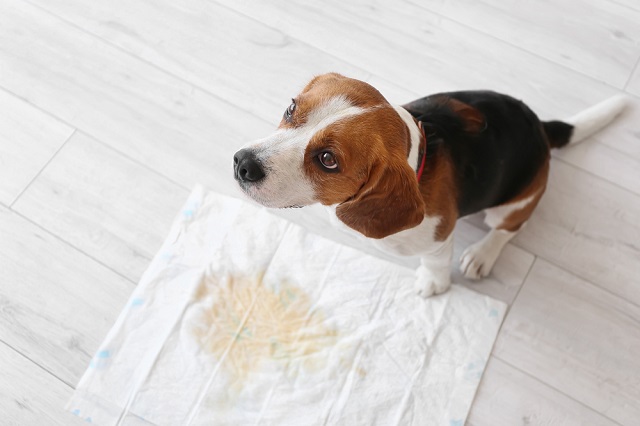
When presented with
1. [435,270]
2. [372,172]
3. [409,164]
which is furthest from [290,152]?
[435,270]

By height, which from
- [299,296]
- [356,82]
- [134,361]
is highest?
[356,82]

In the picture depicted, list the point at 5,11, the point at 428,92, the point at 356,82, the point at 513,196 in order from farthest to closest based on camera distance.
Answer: the point at 5,11, the point at 428,92, the point at 513,196, the point at 356,82

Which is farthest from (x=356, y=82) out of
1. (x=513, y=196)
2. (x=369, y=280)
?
(x=369, y=280)

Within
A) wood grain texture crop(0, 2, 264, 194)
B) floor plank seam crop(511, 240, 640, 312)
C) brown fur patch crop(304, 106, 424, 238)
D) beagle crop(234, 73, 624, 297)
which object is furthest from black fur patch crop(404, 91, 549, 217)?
wood grain texture crop(0, 2, 264, 194)

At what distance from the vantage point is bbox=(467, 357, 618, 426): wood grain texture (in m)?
2.03

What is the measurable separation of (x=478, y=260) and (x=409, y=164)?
78cm

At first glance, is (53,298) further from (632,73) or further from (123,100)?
(632,73)

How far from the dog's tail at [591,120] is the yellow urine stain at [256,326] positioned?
1.07 m

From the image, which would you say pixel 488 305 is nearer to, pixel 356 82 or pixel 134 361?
pixel 356 82

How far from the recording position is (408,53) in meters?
2.61

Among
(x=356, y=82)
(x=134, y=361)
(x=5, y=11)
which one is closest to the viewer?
(x=356, y=82)

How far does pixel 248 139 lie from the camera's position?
8.05 feet

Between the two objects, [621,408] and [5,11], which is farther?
[5,11]

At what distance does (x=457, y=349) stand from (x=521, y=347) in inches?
8.9
